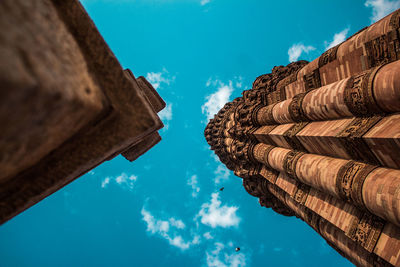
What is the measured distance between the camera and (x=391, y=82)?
Result: 456 cm

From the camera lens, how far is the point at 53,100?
143cm

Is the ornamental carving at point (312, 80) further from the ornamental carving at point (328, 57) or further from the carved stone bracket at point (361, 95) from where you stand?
the carved stone bracket at point (361, 95)

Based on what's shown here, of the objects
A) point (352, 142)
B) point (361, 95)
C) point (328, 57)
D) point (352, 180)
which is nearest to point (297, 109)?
point (328, 57)

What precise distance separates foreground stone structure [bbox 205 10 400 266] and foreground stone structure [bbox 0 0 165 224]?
16.8 ft

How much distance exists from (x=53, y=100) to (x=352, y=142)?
6.36 m

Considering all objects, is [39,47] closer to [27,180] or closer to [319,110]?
[27,180]

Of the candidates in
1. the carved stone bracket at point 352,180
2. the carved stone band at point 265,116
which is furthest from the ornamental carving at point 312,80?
the carved stone bracket at point 352,180

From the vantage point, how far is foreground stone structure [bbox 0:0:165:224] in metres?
1.27

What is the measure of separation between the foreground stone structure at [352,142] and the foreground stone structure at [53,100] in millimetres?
5110

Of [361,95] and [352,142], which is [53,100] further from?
[361,95]

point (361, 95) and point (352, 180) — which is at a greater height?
point (361, 95)

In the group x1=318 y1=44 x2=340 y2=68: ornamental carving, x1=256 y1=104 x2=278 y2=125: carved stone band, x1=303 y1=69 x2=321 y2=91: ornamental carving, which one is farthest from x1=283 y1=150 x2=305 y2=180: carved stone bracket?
x1=318 y1=44 x2=340 y2=68: ornamental carving

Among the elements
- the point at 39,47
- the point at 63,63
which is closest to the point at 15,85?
the point at 39,47

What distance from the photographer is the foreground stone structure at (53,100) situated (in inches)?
50.0
